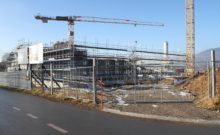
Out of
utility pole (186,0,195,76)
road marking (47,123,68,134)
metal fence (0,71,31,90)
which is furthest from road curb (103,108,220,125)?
utility pole (186,0,195,76)

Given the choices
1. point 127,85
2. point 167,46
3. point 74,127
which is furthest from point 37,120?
point 167,46

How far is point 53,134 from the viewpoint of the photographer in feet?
33.3

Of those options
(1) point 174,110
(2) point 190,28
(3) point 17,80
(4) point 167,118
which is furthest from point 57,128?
(2) point 190,28

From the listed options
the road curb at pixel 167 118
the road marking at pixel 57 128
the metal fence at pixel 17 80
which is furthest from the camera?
the metal fence at pixel 17 80

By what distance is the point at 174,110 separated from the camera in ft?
50.3

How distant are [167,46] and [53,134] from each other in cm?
9815

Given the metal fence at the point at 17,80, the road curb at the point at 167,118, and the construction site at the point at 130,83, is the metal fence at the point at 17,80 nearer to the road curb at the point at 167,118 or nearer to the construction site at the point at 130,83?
the construction site at the point at 130,83

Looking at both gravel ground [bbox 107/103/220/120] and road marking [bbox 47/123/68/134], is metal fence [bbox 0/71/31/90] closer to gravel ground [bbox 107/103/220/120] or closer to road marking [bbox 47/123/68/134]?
gravel ground [bbox 107/103/220/120]

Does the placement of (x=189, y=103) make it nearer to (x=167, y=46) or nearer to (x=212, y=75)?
(x=212, y=75)

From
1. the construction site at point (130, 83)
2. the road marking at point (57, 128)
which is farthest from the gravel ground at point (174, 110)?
the road marking at point (57, 128)

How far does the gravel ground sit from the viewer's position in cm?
1389

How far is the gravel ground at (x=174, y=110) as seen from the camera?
13.9 metres

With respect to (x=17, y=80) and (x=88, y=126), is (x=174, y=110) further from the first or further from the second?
(x=17, y=80)

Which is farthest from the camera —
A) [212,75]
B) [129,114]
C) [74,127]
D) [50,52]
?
[50,52]
